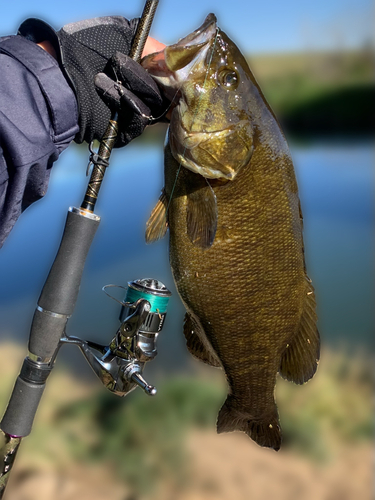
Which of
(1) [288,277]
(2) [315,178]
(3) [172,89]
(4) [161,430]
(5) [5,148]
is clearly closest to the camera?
(5) [5,148]

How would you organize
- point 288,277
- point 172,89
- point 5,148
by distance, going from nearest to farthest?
point 5,148, point 172,89, point 288,277

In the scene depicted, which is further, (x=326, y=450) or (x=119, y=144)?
(x=326, y=450)

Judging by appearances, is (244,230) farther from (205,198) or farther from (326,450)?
(326,450)

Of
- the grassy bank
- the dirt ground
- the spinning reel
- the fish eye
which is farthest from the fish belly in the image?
the dirt ground

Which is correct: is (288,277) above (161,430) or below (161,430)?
above

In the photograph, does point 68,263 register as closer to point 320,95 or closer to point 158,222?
point 158,222

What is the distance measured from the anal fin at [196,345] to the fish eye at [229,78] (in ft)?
2.53

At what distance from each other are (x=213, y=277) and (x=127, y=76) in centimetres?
64

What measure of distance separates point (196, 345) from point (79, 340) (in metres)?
0.42

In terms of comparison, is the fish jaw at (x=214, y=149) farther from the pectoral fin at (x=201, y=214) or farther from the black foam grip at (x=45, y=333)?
the black foam grip at (x=45, y=333)

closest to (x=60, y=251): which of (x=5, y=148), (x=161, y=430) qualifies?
(x=5, y=148)

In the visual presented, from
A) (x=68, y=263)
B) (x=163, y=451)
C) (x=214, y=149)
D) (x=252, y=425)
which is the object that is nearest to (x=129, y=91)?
(x=214, y=149)

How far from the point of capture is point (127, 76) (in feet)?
4.40

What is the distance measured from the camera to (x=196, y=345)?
1.72 m
